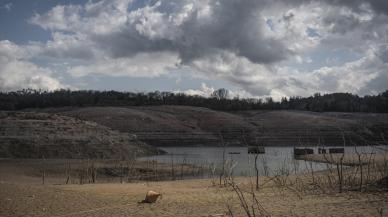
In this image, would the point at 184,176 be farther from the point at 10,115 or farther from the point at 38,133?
the point at 10,115

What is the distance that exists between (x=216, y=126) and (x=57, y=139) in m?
75.2

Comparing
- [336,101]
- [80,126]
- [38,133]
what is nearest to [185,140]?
[80,126]

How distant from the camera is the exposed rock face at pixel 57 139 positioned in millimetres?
56969

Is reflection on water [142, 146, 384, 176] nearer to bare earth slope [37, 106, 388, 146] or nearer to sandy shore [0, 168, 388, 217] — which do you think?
sandy shore [0, 168, 388, 217]

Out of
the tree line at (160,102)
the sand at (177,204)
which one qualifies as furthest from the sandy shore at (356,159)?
the tree line at (160,102)

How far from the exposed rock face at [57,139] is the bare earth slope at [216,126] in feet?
129

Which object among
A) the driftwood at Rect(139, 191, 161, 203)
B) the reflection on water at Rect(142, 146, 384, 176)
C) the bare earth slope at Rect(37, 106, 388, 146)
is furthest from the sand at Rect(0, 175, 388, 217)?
the bare earth slope at Rect(37, 106, 388, 146)

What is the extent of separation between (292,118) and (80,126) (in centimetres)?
8580

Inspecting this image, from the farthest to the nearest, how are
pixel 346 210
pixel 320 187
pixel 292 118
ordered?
pixel 292 118 < pixel 320 187 < pixel 346 210

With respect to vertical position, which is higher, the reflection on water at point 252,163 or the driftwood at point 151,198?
the driftwood at point 151,198

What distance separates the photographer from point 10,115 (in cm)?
6800

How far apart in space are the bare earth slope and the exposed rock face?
3935cm

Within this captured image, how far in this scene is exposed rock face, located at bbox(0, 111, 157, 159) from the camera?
5697 centimetres

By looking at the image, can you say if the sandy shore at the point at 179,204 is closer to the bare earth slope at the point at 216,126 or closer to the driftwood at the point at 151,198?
the driftwood at the point at 151,198
